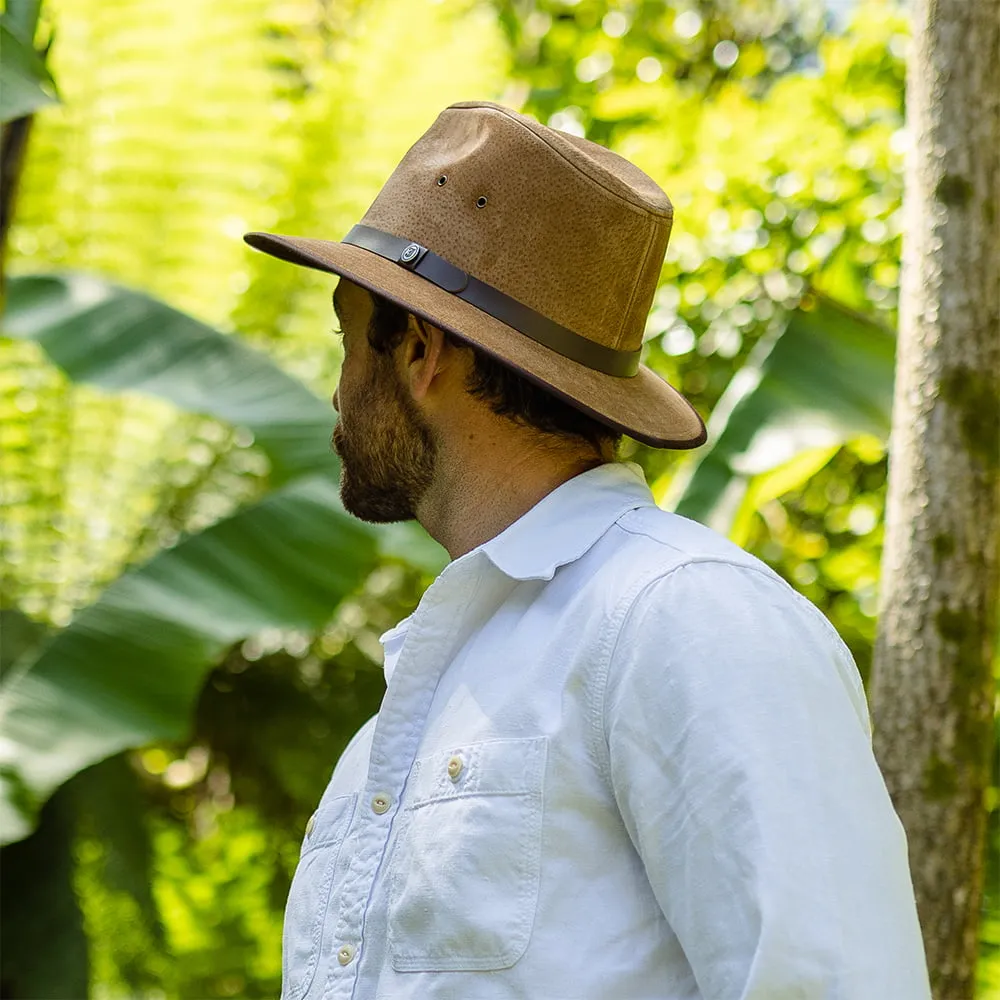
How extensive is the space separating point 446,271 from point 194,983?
12.4 ft

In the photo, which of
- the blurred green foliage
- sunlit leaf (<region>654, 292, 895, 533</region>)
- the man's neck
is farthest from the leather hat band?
the blurred green foliage

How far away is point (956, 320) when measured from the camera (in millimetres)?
2057

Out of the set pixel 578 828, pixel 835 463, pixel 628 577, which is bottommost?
pixel 835 463

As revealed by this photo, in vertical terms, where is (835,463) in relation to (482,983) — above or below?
below

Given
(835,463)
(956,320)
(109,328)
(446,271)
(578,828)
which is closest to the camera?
(578,828)

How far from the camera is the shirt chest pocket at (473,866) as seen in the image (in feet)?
3.99

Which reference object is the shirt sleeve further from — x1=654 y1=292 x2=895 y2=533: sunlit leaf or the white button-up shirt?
x1=654 y1=292 x2=895 y2=533: sunlit leaf

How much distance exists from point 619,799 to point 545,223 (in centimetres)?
63

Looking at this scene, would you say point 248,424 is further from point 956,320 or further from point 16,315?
point 956,320

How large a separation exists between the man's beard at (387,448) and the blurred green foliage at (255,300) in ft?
7.50

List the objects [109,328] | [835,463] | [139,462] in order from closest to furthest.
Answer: [109,328] → [835,463] → [139,462]

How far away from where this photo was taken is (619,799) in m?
1.19

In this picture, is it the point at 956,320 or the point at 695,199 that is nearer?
the point at 956,320

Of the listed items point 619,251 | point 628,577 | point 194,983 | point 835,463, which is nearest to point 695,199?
point 835,463
